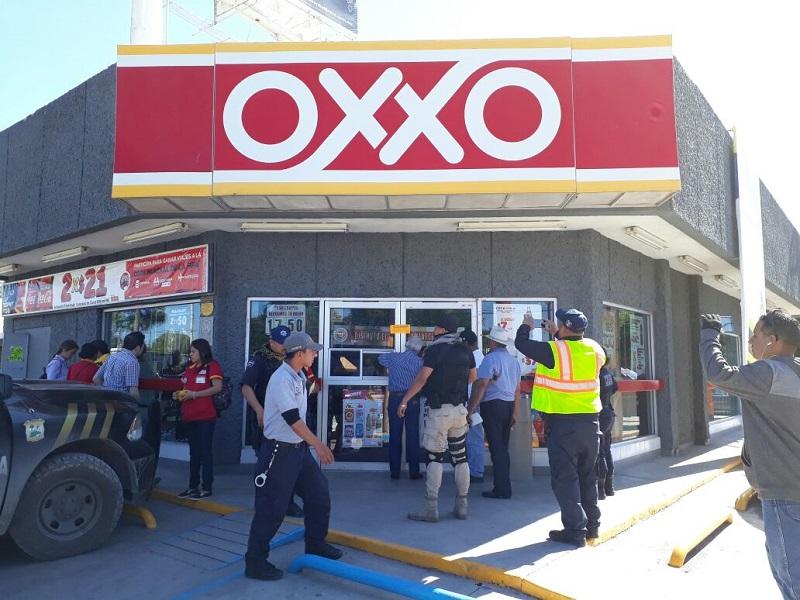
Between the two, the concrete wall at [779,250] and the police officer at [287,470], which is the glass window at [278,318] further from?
the concrete wall at [779,250]

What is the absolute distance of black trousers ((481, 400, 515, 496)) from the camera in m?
6.50

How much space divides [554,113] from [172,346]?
6.40 metres

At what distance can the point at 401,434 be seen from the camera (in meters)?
7.54

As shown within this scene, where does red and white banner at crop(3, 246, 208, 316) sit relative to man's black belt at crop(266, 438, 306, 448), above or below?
above

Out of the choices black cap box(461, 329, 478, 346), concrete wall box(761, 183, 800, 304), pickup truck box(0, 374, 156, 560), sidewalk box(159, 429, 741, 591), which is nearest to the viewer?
pickup truck box(0, 374, 156, 560)

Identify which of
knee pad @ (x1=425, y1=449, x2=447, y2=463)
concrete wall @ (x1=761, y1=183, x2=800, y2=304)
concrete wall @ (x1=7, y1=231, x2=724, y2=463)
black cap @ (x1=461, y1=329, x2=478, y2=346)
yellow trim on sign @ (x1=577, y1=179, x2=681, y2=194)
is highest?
concrete wall @ (x1=761, y1=183, x2=800, y2=304)

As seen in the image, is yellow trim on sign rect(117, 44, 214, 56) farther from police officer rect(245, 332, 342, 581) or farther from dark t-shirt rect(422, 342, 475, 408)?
dark t-shirt rect(422, 342, 475, 408)

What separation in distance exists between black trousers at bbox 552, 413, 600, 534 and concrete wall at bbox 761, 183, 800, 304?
915cm

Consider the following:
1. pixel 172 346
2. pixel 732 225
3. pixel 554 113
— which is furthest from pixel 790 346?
pixel 172 346

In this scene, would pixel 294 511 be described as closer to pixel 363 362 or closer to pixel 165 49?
pixel 363 362

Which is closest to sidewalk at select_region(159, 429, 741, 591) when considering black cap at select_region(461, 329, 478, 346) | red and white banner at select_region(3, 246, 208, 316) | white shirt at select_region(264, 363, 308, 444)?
white shirt at select_region(264, 363, 308, 444)

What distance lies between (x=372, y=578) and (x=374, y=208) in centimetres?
424

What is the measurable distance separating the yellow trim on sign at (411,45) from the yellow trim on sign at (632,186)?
1597mm

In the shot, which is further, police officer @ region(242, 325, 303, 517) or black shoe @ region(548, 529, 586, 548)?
police officer @ region(242, 325, 303, 517)
